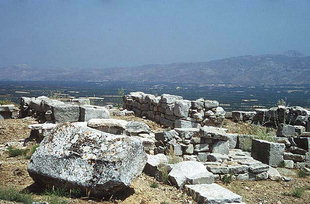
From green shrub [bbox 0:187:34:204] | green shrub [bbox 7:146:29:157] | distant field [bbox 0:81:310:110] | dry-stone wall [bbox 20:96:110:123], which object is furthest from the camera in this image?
distant field [bbox 0:81:310:110]

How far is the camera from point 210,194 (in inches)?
250

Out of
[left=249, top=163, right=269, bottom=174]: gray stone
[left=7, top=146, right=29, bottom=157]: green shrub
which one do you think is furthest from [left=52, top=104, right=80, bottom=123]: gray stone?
[left=249, top=163, right=269, bottom=174]: gray stone

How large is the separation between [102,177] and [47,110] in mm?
7458

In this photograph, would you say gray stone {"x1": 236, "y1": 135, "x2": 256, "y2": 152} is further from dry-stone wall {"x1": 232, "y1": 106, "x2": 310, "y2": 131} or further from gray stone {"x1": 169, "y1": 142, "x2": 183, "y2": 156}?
dry-stone wall {"x1": 232, "y1": 106, "x2": 310, "y2": 131}

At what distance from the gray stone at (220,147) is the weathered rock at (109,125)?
2.45 metres

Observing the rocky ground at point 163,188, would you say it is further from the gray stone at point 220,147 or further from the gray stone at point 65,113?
the gray stone at point 65,113

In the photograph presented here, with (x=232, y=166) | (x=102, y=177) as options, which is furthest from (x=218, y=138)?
(x=102, y=177)

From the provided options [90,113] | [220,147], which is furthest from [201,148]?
[90,113]

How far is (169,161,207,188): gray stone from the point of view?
23.4ft

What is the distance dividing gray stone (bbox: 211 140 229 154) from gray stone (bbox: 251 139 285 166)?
1.00 metres

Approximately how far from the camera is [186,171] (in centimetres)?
740

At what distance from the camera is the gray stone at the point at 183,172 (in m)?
7.12

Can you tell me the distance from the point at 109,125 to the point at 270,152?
14.0 feet

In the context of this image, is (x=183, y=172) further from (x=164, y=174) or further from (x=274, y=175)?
(x=274, y=175)
